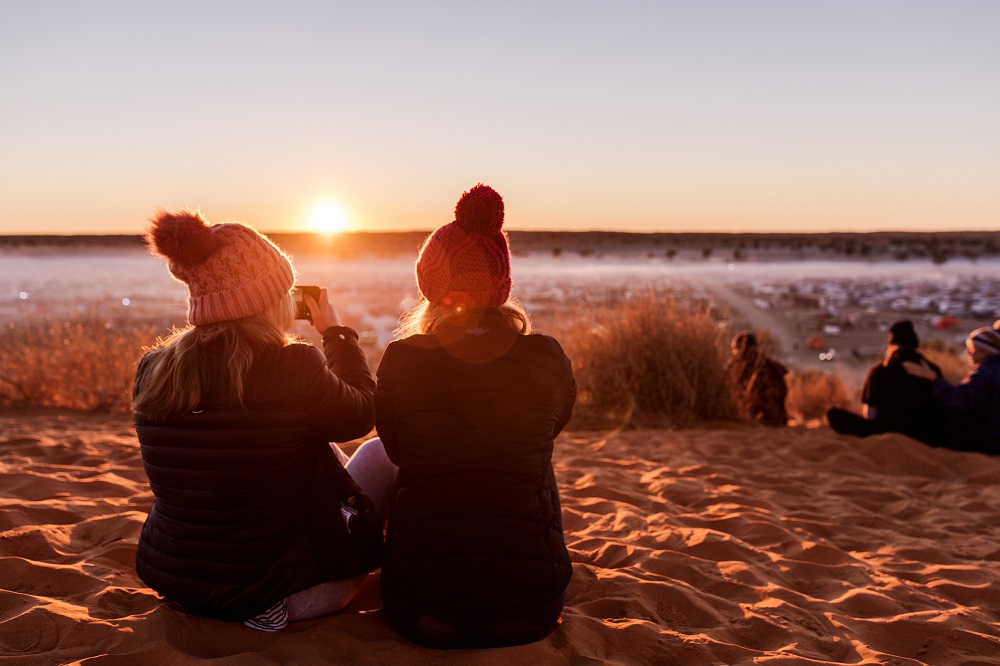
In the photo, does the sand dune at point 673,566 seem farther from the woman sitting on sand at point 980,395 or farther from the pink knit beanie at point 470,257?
the pink knit beanie at point 470,257

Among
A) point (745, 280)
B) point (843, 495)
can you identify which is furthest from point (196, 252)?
point (745, 280)

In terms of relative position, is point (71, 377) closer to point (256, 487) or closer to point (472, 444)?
point (256, 487)

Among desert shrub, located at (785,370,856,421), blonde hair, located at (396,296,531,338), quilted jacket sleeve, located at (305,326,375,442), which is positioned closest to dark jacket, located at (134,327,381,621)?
quilted jacket sleeve, located at (305,326,375,442)

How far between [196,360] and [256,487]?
43cm

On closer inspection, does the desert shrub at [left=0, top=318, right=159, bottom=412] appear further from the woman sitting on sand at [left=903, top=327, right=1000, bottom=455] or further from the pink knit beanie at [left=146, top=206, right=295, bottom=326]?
the woman sitting on sand at [left=903, top=327, right=1000, bottom=455]

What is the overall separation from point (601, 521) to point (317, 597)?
6.30 ft

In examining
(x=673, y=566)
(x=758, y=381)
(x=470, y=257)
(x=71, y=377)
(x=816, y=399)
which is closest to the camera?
(x=470, y=257)

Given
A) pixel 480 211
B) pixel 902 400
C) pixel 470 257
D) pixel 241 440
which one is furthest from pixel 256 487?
pixel 902 400

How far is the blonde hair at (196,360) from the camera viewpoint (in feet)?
6.84

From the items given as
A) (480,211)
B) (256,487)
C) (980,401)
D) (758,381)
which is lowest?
(758,381)

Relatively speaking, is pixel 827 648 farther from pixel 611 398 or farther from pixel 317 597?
pixel 611 398

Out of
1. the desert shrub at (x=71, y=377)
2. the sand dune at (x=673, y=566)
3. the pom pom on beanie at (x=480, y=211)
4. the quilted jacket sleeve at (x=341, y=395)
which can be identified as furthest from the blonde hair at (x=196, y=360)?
the desert shrub at (x=71, y=377)

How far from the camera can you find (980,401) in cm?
549

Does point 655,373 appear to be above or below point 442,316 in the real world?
below
